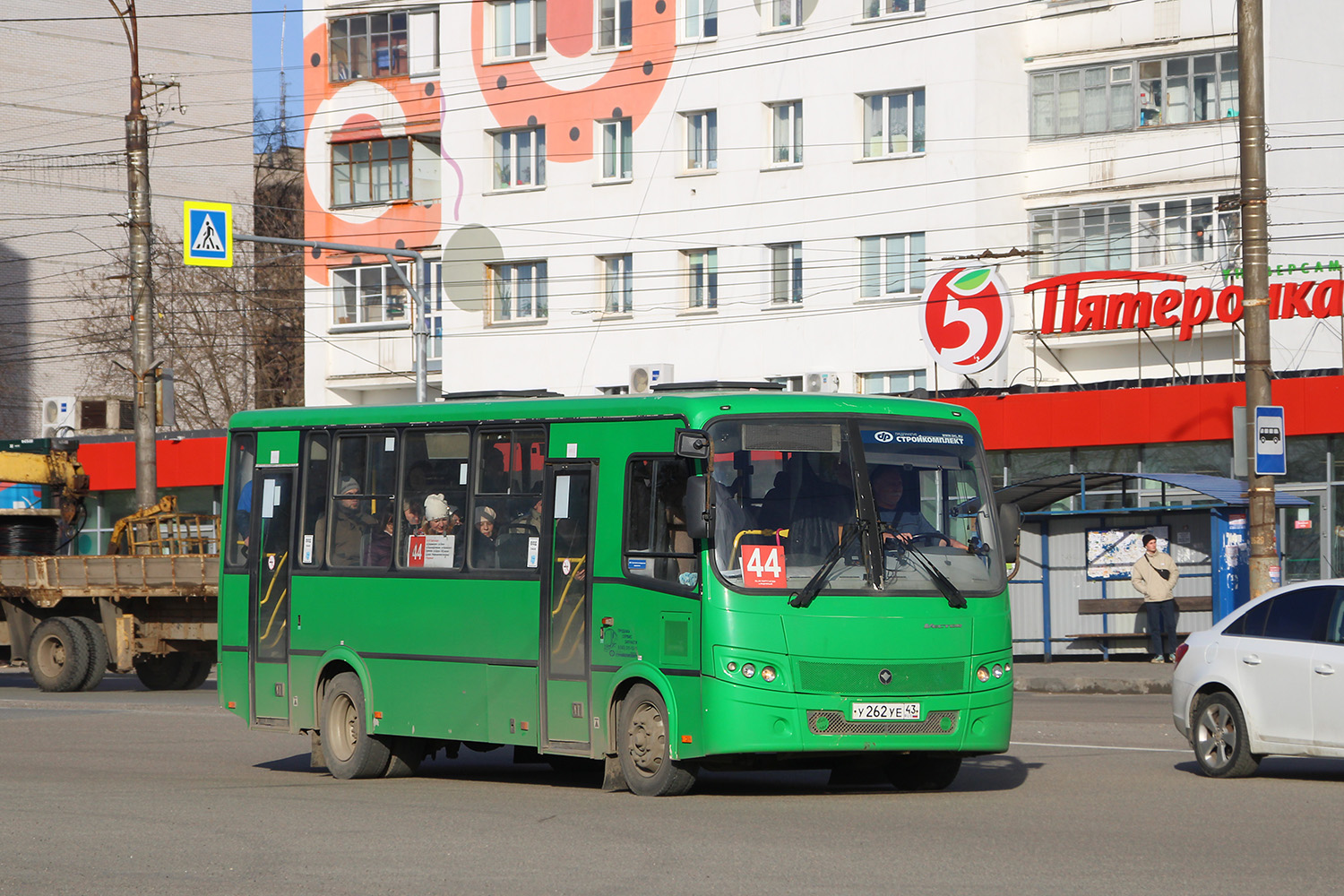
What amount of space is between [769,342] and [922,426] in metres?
33.6

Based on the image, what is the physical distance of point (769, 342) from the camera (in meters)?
46.6

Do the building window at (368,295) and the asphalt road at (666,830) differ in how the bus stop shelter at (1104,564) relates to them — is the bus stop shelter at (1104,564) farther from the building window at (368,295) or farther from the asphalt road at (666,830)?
the building window at (368,295)

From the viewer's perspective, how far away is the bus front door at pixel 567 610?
13.0m

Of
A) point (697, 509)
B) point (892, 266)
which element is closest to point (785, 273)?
point (892, 266)

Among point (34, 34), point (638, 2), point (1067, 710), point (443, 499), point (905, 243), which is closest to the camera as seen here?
point (443, 499)

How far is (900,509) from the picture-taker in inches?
498

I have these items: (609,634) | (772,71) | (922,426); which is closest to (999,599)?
(922,426)

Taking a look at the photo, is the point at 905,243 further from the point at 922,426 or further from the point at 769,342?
the point at 922,426

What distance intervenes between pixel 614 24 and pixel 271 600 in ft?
119

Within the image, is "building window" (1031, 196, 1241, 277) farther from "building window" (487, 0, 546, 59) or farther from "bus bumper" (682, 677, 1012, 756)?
"bus bumper" (682, 677, 1012, 756)

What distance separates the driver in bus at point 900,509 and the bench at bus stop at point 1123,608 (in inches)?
644

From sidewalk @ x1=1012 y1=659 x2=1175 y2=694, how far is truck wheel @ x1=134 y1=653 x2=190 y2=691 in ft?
36.8

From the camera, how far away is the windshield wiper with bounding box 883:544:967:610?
12.5 metres

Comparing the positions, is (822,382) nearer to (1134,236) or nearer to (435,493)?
(1134,236)
